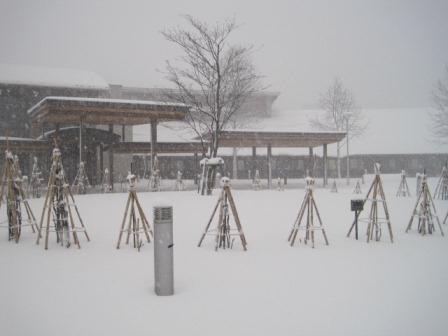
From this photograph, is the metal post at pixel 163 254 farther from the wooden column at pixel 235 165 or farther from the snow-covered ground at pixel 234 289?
the wooden column at pixel 235 165

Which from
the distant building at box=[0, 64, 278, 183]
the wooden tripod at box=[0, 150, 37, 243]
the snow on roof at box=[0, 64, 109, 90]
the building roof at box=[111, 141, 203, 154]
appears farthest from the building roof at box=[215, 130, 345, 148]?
the wooden tripod at box=[0, 150, 37, 243]

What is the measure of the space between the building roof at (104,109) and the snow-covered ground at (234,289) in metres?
12.5

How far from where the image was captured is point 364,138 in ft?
149

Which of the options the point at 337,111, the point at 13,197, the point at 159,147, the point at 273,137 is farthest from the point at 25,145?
the point at 337,111

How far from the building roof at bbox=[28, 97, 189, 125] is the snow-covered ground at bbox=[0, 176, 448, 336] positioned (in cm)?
1245

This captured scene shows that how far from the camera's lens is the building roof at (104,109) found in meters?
21.0

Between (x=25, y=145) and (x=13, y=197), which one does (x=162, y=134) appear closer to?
(x=25, y=145)

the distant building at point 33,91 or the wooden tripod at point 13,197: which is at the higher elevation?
the distant building at point 33,91

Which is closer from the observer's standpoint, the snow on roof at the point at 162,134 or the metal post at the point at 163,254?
the metal post at the point at 163,254

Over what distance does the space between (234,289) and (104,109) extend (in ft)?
58.4

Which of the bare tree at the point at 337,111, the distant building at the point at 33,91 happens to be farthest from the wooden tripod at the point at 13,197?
the bare tree at the point at 337,111

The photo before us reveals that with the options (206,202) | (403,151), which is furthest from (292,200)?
(403,151)

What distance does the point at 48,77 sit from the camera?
1292 inches

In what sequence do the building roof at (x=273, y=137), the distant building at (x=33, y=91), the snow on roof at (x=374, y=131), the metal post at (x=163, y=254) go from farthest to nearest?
the snow on roof at (x=374, y=131), the distant building at (x=33, y=91), the building roof at (x=273, y=137), the metal post at (x=163, y=254)
